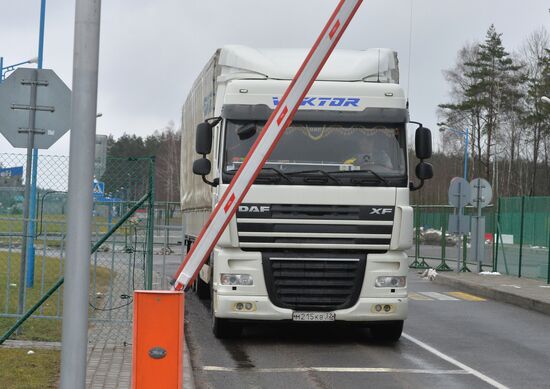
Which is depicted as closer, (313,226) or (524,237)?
(313,226)

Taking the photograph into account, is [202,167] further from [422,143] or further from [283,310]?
[422,143]

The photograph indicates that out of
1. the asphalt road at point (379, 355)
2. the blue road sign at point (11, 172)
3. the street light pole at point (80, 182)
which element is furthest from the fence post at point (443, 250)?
the street light pole at point (80, 182)

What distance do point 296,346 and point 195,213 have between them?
4707 millimetres

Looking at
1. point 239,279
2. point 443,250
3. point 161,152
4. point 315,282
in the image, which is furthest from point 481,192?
point 161,152

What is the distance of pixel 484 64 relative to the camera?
71.8 meters

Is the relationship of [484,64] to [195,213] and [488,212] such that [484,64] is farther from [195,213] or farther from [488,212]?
[195,213]

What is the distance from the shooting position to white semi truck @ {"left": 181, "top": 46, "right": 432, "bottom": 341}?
38.2ft

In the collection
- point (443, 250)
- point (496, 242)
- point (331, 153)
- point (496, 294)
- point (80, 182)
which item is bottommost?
point (496, 294)

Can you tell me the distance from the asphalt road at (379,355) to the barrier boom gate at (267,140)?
398 centimetres

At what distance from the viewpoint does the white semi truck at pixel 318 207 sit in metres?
11.6

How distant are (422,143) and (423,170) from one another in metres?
0.37

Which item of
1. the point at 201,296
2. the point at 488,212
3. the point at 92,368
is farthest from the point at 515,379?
the point at 488,212

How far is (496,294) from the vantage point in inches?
814

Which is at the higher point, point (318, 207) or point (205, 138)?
point (205, 138)
